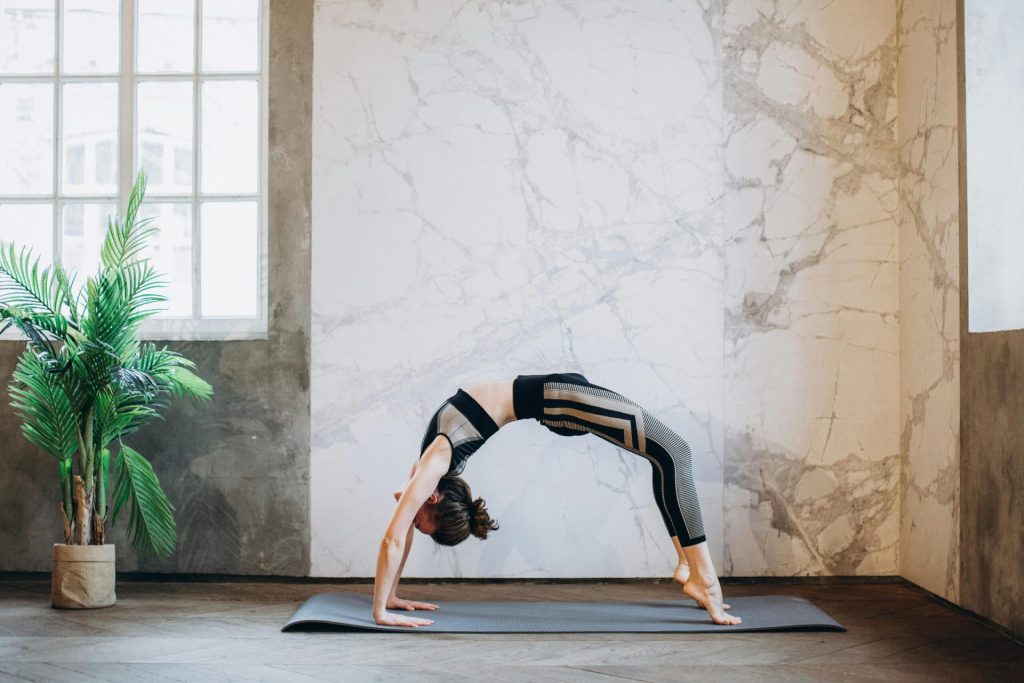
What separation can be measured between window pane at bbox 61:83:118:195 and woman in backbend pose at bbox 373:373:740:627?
2088 mm

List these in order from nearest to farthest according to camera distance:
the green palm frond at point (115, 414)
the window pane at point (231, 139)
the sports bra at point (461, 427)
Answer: the sports bra at point (461, 427)
the green palm frond at point (115, 414)
the window pane at point (231, 139)

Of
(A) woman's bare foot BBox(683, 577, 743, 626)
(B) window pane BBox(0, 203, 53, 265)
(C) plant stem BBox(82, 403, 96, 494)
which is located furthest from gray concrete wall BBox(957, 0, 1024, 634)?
(B) window pane BBox(0, 203, 53, 265)

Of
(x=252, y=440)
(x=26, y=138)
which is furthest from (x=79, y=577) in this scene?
(x=26, y=138)

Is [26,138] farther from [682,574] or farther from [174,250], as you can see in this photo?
[682,574]

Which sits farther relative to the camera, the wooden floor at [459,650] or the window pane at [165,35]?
the window pane at [165,35]

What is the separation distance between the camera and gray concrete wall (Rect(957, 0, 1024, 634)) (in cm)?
301

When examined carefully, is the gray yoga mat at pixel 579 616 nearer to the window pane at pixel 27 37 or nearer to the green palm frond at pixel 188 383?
the green palm frond at pixel 188 383

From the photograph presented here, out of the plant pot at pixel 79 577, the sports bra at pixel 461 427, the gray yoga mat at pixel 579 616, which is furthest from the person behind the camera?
the plant pot at pixel 79 577

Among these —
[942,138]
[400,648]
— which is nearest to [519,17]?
[942,138]

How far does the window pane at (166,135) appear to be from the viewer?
13.9 ft

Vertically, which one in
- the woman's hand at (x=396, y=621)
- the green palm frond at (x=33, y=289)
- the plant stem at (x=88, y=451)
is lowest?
the woman's hand at (x=396, y=621)

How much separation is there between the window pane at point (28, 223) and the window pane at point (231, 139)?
0.76 m

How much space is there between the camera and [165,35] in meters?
4.25

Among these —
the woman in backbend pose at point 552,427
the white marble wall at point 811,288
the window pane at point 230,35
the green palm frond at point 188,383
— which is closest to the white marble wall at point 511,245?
the white marble wall at point 811,288
